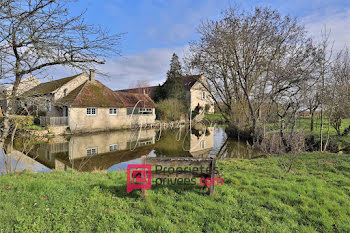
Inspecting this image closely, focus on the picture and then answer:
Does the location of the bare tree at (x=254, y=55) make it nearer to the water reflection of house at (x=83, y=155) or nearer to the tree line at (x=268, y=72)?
the tree line at (x=268, y=72)

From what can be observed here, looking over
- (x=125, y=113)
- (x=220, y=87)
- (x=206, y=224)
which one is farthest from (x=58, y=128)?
(x=206, y=224)

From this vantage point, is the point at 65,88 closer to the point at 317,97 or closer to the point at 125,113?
the point at 125,113

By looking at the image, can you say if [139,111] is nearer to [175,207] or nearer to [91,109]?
[91,109]

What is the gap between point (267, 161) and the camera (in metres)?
8.73

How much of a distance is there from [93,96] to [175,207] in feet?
72.0

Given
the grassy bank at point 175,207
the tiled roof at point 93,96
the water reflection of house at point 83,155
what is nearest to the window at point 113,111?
the tiled roof at point 93,96

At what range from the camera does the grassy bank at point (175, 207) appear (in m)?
3.34

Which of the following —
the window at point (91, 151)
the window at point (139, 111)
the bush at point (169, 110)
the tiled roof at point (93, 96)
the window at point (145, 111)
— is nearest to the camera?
the window at point (91, 151)

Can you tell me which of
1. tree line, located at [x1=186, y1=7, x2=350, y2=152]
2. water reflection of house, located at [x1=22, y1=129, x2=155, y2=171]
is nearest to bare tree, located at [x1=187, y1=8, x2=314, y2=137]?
tree line, located at [x1=186, y1=7, x2=350, y2=152]

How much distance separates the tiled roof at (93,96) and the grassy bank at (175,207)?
1727cm

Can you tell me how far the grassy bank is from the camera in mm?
3342

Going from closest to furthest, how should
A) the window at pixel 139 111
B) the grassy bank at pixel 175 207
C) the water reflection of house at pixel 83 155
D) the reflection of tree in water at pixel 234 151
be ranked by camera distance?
the grassy bank at pixel 175 207 < the water reflection of house at pixel 83 155 < the reflection of tree in water at pixel 234 151 < the window at pixel 139 111

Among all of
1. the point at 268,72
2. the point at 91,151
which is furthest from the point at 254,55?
the point at 91,151

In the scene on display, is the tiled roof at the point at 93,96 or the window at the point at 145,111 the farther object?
the window at the point at 145,111
